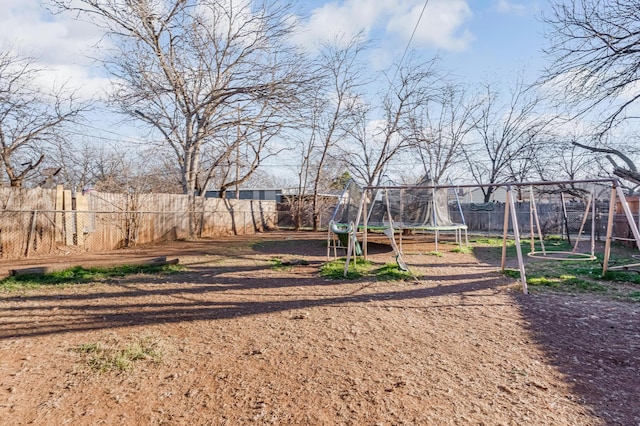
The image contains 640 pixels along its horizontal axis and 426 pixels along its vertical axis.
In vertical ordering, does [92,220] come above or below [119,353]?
above

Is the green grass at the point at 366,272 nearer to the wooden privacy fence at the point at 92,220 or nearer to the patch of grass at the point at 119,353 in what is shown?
the patch of grass at the point at 119,353

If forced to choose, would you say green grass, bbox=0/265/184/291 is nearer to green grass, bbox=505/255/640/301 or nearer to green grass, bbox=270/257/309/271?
green grass, bbox=270/257/309/271

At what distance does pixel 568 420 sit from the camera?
218cm

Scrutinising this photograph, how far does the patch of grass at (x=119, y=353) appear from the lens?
113 inches

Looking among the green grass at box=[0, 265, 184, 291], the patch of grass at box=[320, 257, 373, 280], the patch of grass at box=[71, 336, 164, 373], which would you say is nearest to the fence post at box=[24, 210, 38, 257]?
the green grass at box=[0, 265, 184, 291]

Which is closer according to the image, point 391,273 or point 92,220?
point 391,273

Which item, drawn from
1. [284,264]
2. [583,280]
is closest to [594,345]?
[583,280]

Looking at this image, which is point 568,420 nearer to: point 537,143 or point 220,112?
point 220,112

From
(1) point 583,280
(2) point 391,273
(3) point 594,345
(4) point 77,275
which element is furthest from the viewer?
(2) point 391,273

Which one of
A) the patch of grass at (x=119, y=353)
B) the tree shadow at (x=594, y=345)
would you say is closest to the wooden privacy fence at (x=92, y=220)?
the patch of grass at (x=119, y=353)

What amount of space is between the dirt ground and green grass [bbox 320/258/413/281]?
777 millimetres

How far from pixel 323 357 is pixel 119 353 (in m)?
1.74

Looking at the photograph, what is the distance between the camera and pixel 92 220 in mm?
10094

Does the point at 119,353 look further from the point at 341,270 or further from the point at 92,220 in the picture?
the point at 92,220
